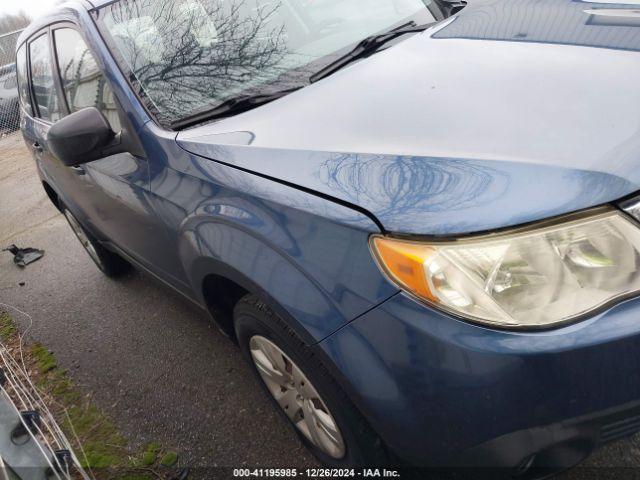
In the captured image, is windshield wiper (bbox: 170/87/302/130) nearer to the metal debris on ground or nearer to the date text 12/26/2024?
the date text 12/26/2024

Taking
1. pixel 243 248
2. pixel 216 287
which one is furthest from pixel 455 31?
pixel 216 287

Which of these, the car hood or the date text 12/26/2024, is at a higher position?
the car hood

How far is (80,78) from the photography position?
2.47 metres

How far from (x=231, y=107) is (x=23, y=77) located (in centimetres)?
248

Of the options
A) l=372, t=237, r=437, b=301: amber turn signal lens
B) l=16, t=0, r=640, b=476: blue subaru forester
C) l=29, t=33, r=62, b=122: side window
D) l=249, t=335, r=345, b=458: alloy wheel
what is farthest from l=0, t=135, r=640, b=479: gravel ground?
l=29, t=33, r=62, b=122: side window

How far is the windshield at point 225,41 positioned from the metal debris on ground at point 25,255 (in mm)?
3030

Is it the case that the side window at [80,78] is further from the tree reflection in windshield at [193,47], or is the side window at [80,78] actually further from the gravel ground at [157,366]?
the gravel ground at [157,366]

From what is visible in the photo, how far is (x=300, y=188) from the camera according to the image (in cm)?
138

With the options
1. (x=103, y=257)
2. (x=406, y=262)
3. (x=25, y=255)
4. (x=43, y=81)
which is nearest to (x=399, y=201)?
(x=406, y=262)

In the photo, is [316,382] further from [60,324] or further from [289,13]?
[60,324]

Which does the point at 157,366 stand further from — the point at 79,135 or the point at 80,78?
the point at 80,78

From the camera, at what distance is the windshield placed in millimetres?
1988

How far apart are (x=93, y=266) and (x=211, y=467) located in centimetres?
259

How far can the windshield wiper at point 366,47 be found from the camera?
1.98m
